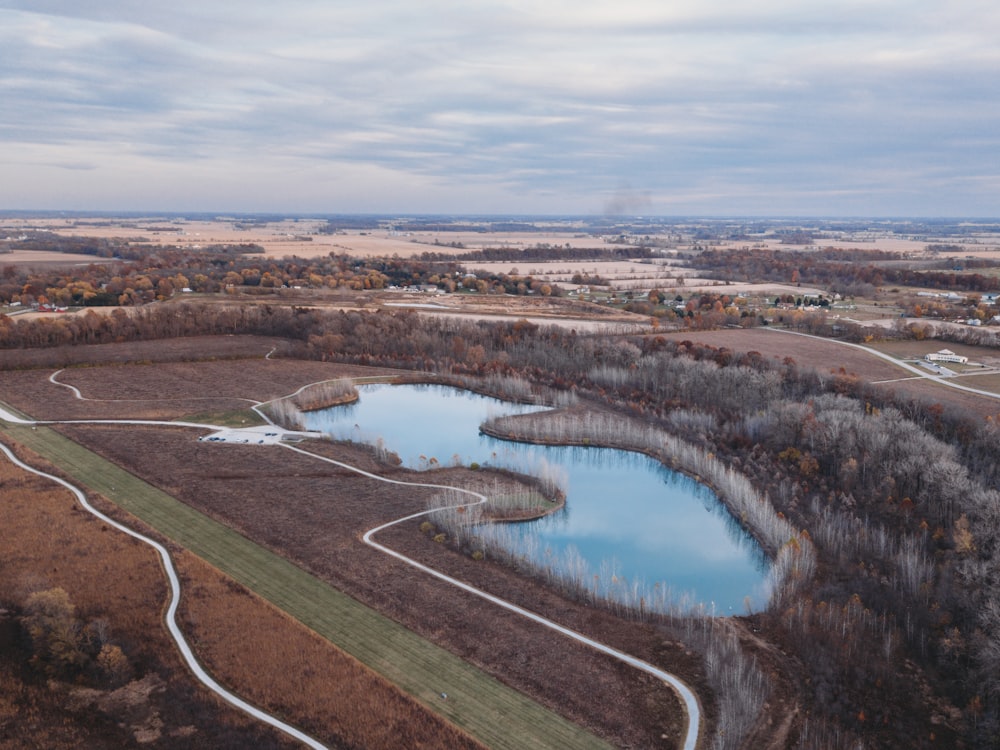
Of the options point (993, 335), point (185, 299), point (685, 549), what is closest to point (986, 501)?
point (685, 549)

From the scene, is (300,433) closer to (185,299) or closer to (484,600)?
(484,600)

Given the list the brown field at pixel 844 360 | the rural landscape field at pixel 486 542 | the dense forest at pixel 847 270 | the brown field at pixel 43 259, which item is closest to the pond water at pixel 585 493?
the rural landscape field at pixel 486 542

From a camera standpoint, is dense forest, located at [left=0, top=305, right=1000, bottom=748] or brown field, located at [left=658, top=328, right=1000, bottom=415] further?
brown field, located at [left=658, top=328, right=1000, bottom=415]

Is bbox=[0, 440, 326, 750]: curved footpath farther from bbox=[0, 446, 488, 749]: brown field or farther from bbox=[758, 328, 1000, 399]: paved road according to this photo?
bbox=[758, 328, 1000, 399]: paved road

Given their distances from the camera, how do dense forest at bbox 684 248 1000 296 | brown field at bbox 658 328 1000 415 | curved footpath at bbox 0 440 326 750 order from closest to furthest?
curved footpath at bbox 0 440 326 750
brown field at bbox 658 328 1000 415
dense forest at bbox 684 248 1000 296

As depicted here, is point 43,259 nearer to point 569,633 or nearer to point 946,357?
point 946,357

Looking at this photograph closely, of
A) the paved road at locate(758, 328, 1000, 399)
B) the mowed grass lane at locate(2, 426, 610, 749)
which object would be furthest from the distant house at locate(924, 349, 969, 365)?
the mowed grass lane at locate(2, 426, 610, 749)

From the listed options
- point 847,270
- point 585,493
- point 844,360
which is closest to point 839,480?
point 585,493
